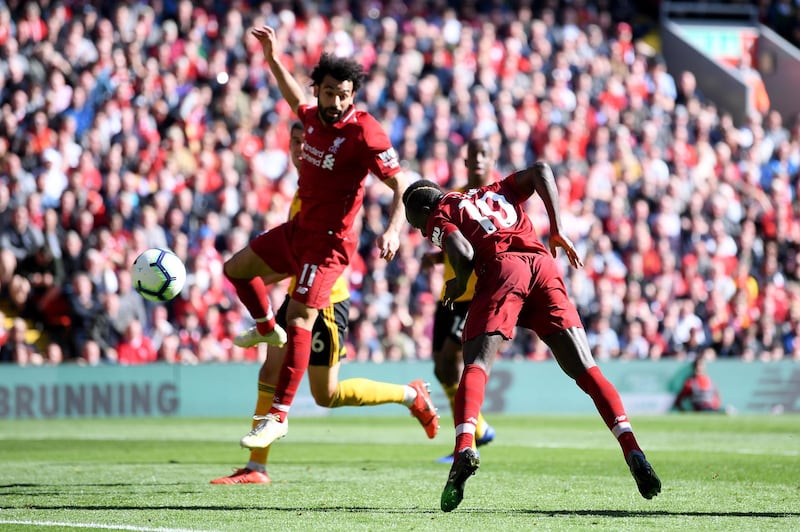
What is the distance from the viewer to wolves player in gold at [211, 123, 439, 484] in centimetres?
910

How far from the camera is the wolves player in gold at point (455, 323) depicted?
36.0 feet

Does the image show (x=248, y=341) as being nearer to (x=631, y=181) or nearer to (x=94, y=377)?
(x=94, y=377)

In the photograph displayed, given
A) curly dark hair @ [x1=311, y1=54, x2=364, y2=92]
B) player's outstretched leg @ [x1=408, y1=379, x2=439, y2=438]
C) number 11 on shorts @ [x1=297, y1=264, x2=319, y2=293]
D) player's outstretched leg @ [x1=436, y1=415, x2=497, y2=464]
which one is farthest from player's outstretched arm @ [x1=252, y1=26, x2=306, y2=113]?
player's outstretched leg @ [x1=436, y1=415, x2=497, y2=464]

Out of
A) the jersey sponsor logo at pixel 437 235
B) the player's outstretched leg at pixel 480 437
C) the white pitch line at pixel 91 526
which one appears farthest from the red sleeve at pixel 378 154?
the player's outstretched leg at pixel 480 437

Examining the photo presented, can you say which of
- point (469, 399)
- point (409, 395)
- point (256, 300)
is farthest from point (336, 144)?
point (469, 399)

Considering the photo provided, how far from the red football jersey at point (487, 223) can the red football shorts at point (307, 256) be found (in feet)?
4.05

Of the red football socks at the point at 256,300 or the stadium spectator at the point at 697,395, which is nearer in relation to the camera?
the red football socks at the point at 256,300

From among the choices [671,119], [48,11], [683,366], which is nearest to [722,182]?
[671,119]

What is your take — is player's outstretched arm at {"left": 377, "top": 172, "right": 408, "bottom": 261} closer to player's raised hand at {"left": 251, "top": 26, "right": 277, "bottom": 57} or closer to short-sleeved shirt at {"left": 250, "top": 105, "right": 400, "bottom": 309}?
short-sleeved shirt at {"left": 250, "top": 105, "right": 400, "bottom": 309}

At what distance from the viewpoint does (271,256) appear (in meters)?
8.77

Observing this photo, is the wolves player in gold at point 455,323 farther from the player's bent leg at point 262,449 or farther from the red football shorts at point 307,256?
the red football shorts at point 307,256

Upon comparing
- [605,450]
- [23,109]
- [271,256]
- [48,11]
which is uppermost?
[48,11]

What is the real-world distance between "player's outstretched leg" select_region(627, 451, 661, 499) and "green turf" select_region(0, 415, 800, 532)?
152 millimetres

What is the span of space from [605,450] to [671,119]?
599 inches
